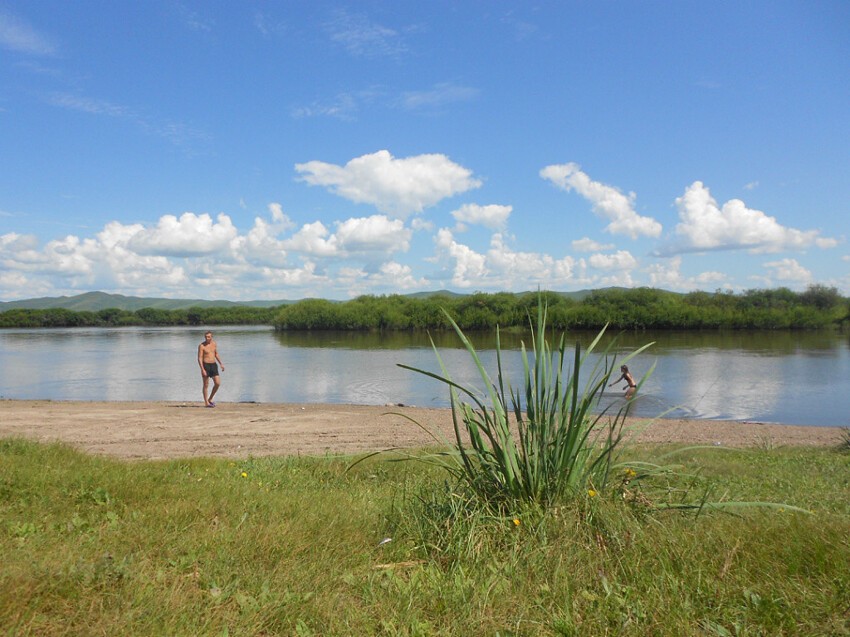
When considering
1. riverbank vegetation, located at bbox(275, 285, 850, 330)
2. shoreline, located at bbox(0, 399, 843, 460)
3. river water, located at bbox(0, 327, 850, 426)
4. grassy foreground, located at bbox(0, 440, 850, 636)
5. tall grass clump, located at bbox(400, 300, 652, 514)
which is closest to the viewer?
grassy foreground, located at bbox(0, 440, 850, 636)

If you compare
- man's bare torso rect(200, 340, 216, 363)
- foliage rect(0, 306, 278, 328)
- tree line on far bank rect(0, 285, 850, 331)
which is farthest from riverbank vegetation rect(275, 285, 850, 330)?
man's bare torso rect(200, 340, 216, 363)

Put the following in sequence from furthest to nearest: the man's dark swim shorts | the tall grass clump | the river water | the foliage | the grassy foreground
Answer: the foliage
the river water
the man's dark swim shorts
the tall grass clump
the grassy foreground

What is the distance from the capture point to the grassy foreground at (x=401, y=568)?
279 centimetres

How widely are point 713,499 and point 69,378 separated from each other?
107 ft

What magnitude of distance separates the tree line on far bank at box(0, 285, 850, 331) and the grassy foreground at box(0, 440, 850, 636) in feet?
203

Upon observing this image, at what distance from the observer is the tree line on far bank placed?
80938 mm

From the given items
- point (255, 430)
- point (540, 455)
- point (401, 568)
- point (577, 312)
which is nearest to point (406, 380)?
point (255, 430)

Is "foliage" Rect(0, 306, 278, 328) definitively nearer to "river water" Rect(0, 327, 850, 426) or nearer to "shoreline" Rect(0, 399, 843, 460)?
"river water" Rect(0, 327, 850, 426)

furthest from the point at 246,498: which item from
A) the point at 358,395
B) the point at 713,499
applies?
the point at 358,395

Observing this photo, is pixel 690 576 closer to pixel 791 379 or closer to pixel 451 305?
pixel 791 379

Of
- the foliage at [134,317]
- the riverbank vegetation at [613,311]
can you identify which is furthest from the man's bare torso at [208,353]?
the foliage at [134,317]

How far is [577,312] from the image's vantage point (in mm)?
83562

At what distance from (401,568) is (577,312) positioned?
8284cm

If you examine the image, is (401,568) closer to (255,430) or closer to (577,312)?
(255,430)
